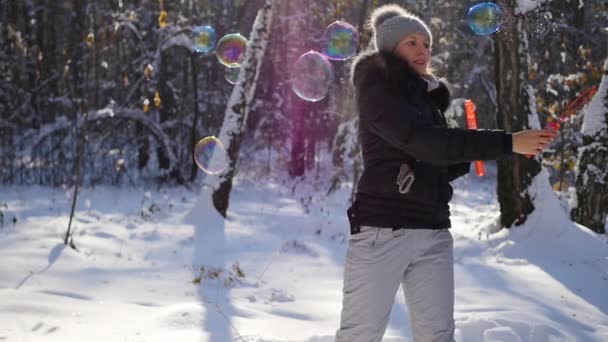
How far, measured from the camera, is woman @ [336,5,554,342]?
2.32m

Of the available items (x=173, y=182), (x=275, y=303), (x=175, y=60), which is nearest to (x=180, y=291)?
(x=275, y=303)

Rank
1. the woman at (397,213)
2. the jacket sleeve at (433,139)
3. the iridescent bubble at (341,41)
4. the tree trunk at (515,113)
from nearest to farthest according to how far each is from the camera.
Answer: the jacket sleeve at (433,139) < the woman at (397,213) < the iridescent bubble at (341,41) < the tree trunk at (515,113)

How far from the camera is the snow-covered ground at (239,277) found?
384 centimetres

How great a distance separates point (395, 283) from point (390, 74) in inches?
Answer: 36.4

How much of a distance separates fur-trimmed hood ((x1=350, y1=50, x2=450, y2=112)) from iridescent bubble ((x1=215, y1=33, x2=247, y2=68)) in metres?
6.91

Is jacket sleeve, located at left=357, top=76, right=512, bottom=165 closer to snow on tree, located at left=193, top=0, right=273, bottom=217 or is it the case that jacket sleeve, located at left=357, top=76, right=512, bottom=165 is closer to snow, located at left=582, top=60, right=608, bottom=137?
snow, located at left=582, top=60, right=608, bottom=137

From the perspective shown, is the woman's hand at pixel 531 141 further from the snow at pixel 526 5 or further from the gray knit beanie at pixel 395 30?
the snow at pixel 526 5

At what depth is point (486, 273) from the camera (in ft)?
19.4

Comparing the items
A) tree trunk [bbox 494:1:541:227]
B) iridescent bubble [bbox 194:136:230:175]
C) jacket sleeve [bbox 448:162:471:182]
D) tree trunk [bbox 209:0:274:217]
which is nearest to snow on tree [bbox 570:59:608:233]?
tree trunk [bbox 494:1:541:227]

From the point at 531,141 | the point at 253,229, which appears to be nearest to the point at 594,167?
the point at 253,229

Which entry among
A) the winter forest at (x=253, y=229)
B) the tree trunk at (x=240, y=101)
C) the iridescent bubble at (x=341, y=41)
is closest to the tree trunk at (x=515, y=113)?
the winter forest at (x=253, y=229)

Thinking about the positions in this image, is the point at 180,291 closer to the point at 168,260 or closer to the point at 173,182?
the point at 168,260

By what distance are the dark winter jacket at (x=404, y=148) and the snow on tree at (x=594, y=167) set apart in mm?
5698

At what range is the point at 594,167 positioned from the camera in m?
7.31
